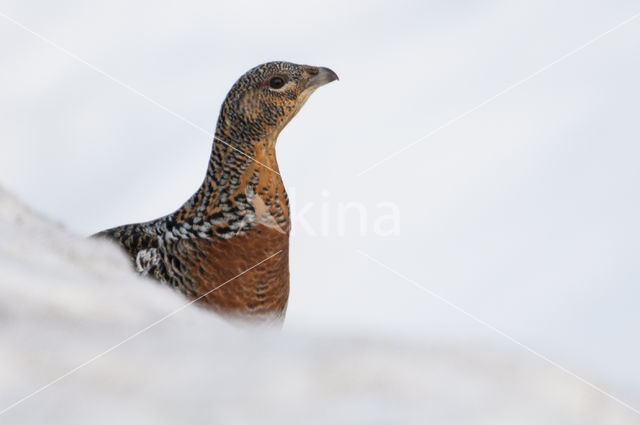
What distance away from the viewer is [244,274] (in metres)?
1.78

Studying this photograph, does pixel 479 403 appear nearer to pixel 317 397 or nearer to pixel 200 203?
pixel 317 397

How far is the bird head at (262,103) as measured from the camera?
1957 millimetres

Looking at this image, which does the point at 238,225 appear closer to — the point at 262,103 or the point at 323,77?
the point at 262,103

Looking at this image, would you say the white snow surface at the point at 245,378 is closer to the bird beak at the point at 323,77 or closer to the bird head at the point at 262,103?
the bird head at the point at 262,103

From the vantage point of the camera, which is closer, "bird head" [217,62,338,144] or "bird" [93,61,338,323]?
"bird" [93,61,338,323]

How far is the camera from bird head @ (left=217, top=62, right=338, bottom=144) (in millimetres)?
1957

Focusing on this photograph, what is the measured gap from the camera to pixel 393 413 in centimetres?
36

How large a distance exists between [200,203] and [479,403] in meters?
1.61

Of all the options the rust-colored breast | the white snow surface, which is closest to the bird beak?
the rust-colored breast

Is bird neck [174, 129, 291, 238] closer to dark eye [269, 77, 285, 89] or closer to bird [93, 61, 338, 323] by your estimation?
bird [93, 61, 338, 323]

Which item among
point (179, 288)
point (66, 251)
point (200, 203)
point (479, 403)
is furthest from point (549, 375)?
point (200, 203)

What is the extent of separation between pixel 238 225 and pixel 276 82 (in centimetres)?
45

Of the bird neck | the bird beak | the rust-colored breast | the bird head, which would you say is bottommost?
the rust-colored breast

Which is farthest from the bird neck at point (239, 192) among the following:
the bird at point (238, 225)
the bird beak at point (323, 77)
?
the bird beak at point (323, 77)
